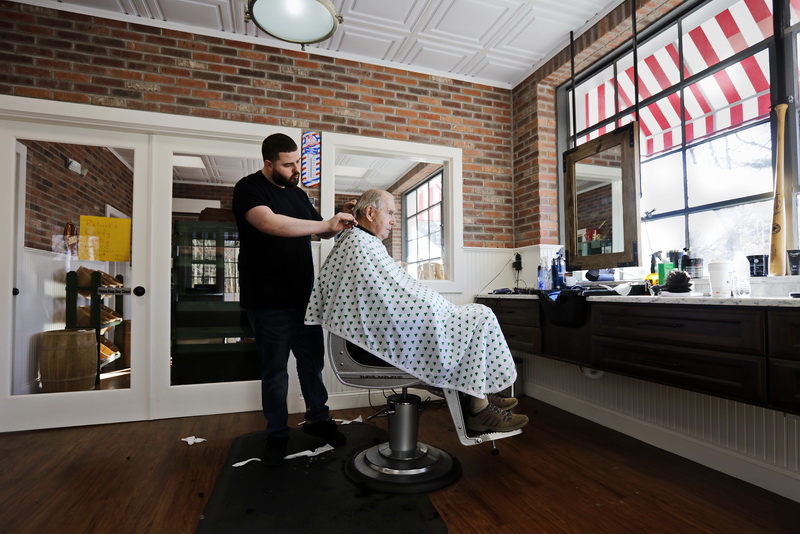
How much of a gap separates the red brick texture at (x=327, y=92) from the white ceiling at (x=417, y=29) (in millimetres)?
69

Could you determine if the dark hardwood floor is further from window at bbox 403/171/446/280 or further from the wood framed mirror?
window at bbox 403/171/446/280

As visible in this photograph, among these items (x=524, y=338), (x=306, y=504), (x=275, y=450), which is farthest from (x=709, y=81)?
(x=275, y=450)

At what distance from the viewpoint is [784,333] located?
157cm

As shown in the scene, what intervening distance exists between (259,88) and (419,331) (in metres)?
2.33

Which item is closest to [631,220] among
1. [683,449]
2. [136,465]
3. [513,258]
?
[513,258]

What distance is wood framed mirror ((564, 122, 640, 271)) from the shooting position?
2.88 m

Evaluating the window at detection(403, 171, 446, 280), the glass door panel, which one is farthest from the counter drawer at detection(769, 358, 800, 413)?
the window at detection(403, 171, 446, 280)

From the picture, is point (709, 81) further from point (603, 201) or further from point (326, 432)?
point (326, 432)

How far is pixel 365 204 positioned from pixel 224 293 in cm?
165

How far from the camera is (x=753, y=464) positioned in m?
1.99

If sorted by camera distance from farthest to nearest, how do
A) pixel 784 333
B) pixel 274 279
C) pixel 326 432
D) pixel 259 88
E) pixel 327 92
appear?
pixel 327 92
pixel 259 88
pixel 326 432
pixel 274 279
pixel 784 333

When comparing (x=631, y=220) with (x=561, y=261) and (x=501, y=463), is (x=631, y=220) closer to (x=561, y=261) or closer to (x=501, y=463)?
(x=561, y=261)

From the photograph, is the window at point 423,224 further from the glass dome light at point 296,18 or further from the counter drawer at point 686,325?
the glass dome light at point 296,18

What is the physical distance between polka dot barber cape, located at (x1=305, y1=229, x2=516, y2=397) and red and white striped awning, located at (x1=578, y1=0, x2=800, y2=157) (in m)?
1.86
